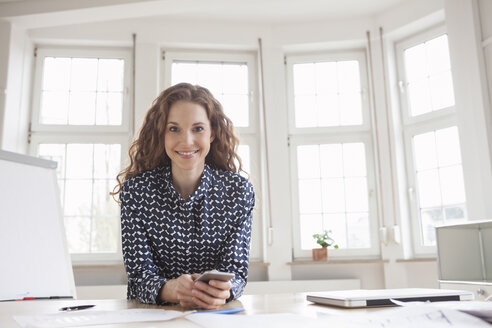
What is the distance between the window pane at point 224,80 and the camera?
4176 millimetres

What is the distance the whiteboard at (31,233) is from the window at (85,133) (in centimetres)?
134

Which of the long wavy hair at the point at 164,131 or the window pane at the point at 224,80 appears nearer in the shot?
the long wavy hair at the point at 164,131

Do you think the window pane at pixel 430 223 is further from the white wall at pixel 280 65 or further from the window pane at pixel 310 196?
the window pane at pixel 310 196

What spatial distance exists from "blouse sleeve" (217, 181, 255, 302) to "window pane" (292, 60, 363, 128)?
2.67 meters

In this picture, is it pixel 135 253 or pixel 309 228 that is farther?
pixel 309 228

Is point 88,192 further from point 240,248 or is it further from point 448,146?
point 448,146

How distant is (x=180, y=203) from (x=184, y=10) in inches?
94.9

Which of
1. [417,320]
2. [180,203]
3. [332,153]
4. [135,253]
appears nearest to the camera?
[417,320]

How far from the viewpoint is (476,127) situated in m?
3.14

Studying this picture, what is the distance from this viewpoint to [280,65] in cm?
412

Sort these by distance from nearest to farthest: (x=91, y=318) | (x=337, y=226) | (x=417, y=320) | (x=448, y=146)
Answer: (x=417, y=320), (x=91, y=318), (x=448, y=146), (x=337, y=226)

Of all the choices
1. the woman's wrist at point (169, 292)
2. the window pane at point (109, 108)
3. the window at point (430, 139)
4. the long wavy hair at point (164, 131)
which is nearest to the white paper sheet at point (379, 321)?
the woman's wrist at point (169, 292)

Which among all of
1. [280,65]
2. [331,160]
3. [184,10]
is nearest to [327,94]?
[280,65]

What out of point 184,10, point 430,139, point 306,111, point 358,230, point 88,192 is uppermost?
point 184,10
